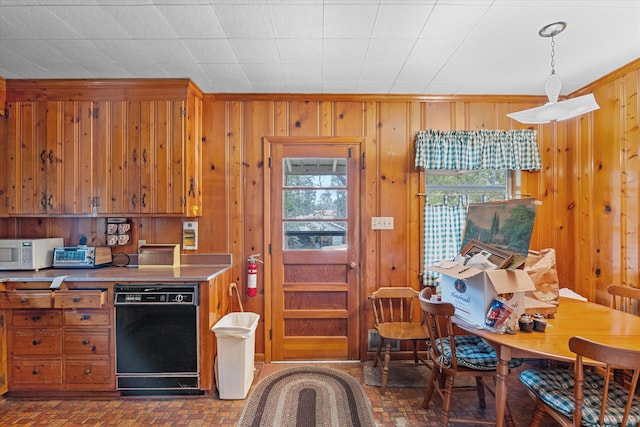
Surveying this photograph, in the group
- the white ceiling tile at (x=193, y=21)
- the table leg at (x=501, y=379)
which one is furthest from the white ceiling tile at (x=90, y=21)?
the table leg at (x=501, y=379)

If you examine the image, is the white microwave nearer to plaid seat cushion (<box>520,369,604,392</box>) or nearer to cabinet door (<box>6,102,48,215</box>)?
cabinet door (<box>6,102,48,215</box>)

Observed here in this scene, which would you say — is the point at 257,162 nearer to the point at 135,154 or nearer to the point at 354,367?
the point at 135,154

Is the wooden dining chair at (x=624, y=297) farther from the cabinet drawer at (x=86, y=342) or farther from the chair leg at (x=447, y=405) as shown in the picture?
the cabinet drawer at (x=86, y=342)

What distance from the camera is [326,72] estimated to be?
8.57 feet

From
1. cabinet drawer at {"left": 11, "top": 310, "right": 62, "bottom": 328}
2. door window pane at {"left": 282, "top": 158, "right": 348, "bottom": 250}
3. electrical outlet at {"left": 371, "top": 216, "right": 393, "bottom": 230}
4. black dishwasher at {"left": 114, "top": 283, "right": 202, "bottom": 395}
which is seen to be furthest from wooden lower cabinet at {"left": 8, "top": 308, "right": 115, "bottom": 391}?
electrical outlet at {"left": 371, "top": 216, "right": 393, "bottom": 230}

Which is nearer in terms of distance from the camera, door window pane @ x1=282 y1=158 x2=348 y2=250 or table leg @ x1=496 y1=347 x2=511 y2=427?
table leg @ x1=496 y1=347 x2=511 y2=427

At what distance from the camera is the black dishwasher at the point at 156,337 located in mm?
2359

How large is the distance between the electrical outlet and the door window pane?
28 centimetres

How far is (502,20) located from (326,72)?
4.11 ft

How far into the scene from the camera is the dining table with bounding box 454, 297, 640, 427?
5.20 feet

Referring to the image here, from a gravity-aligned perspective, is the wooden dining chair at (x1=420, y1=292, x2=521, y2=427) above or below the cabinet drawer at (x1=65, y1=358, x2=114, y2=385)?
above

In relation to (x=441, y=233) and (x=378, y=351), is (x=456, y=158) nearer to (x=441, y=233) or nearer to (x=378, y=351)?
(x=441, y=233)

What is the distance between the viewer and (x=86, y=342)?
238cm

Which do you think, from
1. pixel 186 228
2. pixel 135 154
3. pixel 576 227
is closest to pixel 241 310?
pixel 186 228
